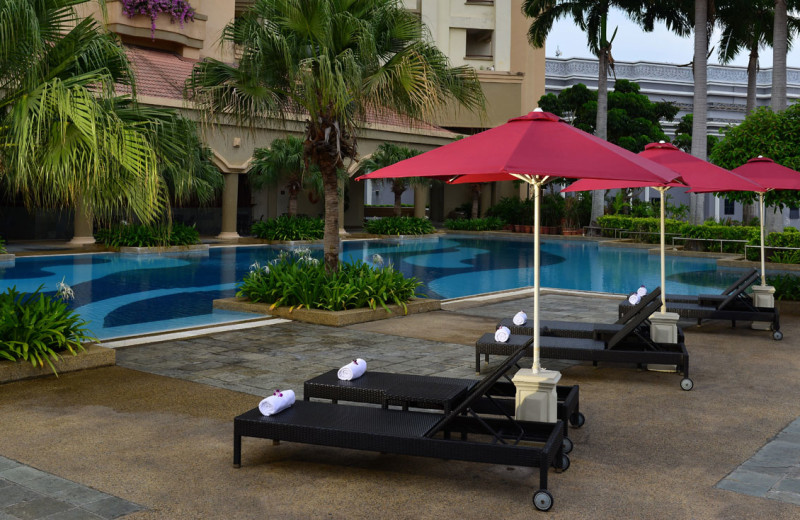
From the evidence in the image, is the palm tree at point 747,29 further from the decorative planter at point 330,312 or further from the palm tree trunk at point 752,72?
the decorative planter at point 330,312

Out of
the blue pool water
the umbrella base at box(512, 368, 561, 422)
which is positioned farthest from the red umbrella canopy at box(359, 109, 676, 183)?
the blue pool water

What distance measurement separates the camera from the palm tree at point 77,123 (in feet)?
22.3

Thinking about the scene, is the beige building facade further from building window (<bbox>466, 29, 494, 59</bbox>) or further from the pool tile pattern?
the pool tile pattern

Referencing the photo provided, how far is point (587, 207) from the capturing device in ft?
131

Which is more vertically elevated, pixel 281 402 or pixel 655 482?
pixel 281 402

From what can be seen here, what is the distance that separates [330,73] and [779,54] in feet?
65.4

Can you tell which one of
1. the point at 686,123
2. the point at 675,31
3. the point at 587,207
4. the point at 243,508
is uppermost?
the point at 675,31

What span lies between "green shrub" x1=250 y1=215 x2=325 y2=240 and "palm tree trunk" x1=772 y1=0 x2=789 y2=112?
16.6 meters

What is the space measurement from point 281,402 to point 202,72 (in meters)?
8.77

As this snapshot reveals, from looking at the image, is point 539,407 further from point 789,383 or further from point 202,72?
point 202,72

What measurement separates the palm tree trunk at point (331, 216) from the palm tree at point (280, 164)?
1672 cm

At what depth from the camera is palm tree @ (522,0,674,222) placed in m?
36.2

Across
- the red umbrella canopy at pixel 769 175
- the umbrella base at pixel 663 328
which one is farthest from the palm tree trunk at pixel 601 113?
the umbrella base at pixel 663 328

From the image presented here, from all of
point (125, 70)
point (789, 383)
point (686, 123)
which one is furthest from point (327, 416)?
point (686, 123)
